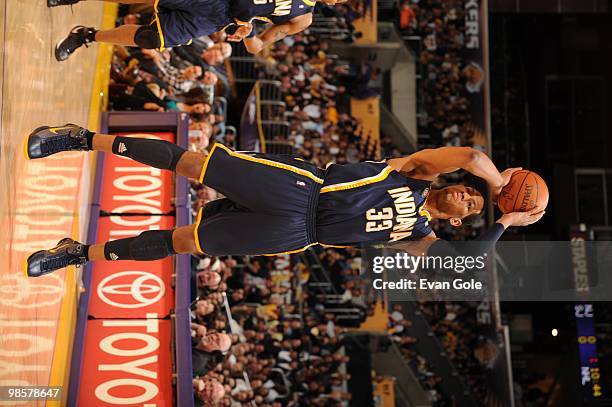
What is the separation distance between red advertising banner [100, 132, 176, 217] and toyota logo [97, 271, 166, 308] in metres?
0.47

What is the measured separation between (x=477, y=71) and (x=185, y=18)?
7993 mm

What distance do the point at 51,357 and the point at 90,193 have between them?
1435 millimetres

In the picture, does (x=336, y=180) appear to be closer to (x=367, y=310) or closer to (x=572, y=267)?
(x=572, y=267)

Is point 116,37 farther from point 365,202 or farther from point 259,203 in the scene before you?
point 365,202

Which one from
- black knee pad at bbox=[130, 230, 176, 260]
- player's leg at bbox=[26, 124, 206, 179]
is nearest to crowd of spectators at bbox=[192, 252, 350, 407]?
black knee pad at bbox=[130, 230, 176, 260]

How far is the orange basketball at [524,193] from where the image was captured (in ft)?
11.2

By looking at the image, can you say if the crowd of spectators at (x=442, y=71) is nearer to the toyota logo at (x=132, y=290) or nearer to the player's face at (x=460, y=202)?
the toyota logo at (x=132, y=290)

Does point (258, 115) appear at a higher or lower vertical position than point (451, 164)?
higher

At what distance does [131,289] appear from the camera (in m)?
4.86

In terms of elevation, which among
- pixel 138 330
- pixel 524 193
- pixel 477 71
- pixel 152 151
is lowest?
pixel 138 330

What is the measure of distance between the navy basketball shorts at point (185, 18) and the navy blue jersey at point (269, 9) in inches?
4.7

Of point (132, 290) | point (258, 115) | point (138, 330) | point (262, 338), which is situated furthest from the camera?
point (258, 115)

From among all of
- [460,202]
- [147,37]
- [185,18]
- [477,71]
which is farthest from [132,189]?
[477,71]

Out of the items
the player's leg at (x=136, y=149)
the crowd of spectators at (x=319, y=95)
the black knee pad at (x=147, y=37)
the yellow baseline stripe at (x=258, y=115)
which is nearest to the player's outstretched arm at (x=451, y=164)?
the player's leg at (x=136, y=149)
